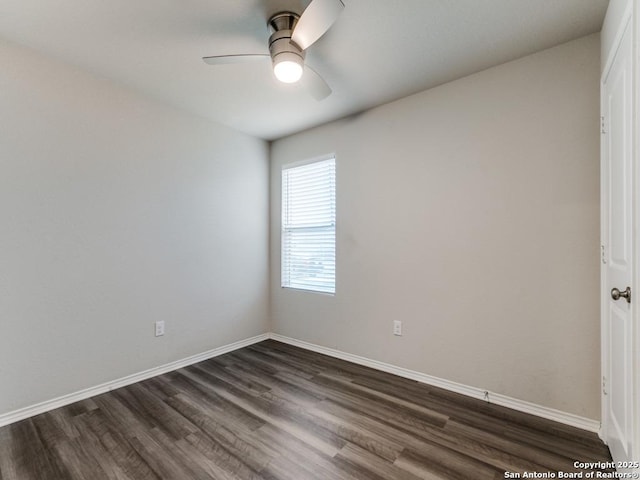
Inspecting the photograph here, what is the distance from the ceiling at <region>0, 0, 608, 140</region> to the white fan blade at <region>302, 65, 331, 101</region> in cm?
25

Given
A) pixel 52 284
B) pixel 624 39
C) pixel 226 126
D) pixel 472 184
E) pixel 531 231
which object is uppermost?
A: pixel 226 126

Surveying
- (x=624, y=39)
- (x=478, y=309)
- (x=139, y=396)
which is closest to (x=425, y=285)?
(x=478, y=309)

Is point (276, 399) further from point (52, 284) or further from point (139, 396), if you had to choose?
point (52, 284)

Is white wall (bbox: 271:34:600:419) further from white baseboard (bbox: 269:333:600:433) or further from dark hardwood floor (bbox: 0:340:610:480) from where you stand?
dark hardwood floor (bbox: 0:340:610:480)

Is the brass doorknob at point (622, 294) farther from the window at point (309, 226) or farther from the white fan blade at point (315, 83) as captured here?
the window at point (309, 226)

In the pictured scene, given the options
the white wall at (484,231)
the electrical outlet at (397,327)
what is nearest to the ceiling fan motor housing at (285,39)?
the white wall at (484,231)

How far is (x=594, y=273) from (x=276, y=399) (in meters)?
2.32

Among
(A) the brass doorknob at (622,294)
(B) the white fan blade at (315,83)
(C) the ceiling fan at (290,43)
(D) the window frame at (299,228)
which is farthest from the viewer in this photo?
(D) the window frame at (299,228)

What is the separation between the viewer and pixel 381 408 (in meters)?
2.16

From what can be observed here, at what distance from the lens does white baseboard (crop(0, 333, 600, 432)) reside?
6.44ft

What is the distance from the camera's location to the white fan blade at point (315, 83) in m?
1.91

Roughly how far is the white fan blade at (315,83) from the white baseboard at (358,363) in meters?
2.37

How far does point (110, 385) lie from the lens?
7.98 feet

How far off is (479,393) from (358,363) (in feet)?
3.55
